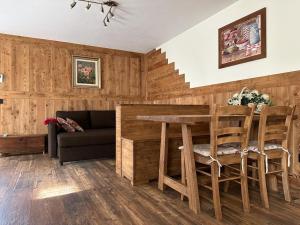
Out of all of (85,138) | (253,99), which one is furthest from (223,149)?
(85,138)

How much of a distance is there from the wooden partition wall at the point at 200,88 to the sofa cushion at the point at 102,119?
50.0 inches

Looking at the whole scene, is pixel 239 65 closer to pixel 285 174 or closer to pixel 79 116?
pixel 285 174

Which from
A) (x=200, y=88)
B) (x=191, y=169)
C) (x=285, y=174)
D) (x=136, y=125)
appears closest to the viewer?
(x=191, y=169)

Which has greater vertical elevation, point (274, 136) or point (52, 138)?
point (274, 136)

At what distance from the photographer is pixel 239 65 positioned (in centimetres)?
344

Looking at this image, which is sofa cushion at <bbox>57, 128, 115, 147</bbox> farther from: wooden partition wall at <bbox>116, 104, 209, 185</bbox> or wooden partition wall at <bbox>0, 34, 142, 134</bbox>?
wooden partition wall at <bbox>0, 34, 142, 134</bbox>

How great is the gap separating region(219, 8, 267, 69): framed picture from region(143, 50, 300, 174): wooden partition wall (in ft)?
1.13

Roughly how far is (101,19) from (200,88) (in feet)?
7.03

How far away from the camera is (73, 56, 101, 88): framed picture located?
5336mm

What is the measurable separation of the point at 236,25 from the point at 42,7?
2961 millimetres

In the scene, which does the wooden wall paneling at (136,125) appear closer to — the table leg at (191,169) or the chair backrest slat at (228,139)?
the table leg at (191,169)

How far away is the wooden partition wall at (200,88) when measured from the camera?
276 cm

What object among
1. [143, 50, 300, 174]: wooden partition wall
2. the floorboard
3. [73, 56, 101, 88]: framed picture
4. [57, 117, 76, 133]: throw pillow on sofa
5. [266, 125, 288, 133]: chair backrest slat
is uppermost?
[73, 56, 101, 88]: framed picture

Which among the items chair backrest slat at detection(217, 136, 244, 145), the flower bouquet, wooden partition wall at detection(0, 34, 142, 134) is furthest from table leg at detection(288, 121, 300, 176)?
wooden partition wall at detection(0, 34, 142, 134)
